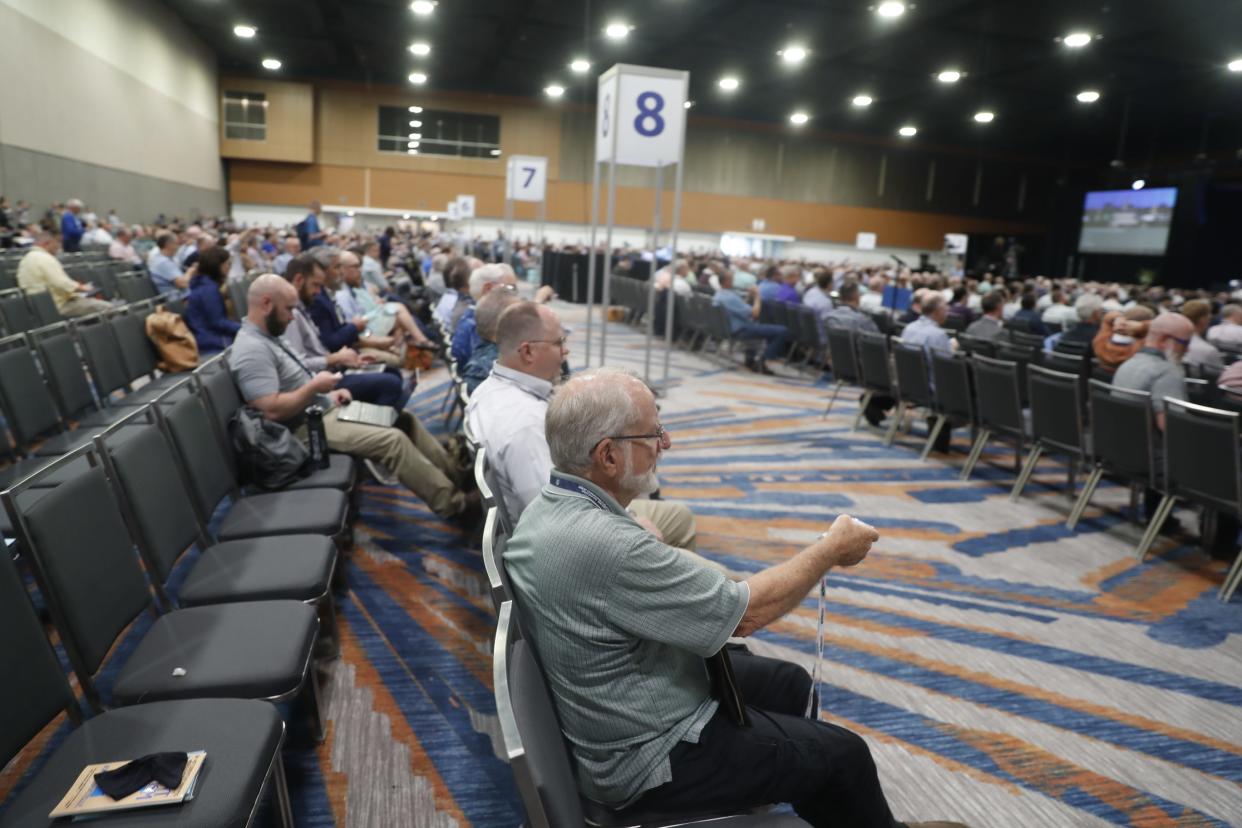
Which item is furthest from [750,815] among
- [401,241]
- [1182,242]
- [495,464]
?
[1182,242]

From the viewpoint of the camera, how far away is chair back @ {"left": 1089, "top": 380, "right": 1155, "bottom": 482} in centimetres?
446

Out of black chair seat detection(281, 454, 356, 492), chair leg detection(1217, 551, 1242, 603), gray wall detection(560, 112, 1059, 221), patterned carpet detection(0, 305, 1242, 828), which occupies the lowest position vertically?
patterned carpet detection(0, 305, 1242, 828)

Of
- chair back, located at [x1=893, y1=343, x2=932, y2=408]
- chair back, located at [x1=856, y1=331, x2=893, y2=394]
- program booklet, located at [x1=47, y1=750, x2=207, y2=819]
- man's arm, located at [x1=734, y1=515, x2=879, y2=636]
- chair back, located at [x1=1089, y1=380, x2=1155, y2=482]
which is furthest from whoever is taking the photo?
chair back, located at [x1=856, y1=331, x2=893, y2=394]

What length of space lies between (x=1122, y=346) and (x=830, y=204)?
88.3 ft

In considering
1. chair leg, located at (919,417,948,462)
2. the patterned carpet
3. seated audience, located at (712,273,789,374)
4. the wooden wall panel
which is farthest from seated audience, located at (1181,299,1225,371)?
the wooden wall panel

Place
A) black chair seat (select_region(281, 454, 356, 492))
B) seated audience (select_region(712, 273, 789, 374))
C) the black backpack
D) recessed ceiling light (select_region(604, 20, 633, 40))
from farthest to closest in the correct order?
1. recessed ceiling light (select_region(604, 20, 633, 40))
2. seated audience (select_region(712, 273, 789, 374))
3. black chair seat (select_region(281, 454, 356, 492))
4. the black backpack

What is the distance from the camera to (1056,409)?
16.8ft

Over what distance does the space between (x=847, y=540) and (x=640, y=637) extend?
557 millimetres

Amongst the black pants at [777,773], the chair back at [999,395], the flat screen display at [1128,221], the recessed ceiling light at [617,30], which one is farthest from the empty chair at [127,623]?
the flat screen display at [1128,221]

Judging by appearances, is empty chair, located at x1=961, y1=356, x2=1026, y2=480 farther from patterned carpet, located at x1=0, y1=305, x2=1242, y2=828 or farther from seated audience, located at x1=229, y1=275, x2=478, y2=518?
seated audience, located at x1=229, y1=275, x2=478, y2=518

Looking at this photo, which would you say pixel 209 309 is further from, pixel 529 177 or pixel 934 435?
pixel 529 177

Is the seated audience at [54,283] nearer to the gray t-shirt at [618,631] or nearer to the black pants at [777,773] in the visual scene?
the gray t-shirt at [618,631]

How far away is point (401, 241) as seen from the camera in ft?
66.5

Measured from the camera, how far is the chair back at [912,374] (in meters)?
6.36
